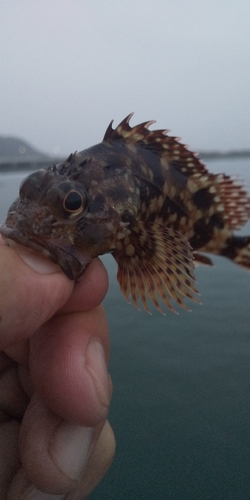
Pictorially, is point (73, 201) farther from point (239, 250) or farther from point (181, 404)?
point (181, 404)

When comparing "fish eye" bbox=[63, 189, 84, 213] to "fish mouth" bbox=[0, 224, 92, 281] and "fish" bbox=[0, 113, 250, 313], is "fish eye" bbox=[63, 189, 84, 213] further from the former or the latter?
"fish mouth" bbox=[0, 224, 92, 281]

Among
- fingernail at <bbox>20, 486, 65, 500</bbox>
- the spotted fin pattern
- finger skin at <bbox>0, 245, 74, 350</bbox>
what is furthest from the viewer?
the spotted fin pattern

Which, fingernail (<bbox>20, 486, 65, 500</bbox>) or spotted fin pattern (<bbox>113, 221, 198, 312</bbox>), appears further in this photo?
spotted fin pattern (<bbox>113, 221, 198, 312</bbox>)

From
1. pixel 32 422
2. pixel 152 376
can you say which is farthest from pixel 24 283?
pixel 152 376

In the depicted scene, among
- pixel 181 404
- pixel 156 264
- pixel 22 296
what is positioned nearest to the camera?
pixel 22 296

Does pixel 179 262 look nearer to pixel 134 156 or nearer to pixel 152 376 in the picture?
pixel 134 156

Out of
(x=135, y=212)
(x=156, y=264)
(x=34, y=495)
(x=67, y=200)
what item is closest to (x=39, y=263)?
(x=67, y=200)

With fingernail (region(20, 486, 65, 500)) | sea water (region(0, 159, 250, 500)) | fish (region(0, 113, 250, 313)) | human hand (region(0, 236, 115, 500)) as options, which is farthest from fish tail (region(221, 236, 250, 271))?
fingernail (region(20, 486, 65, 500))
